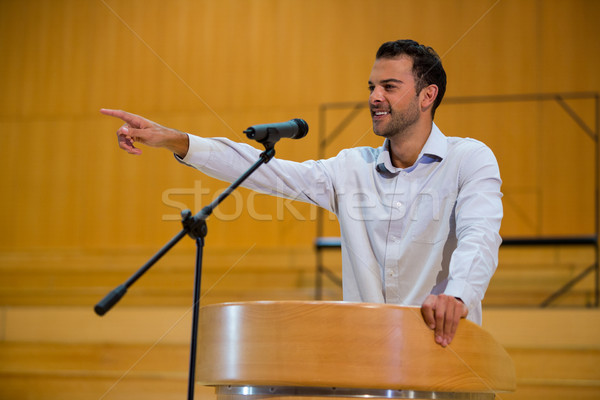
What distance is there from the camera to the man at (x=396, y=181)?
1.56 m

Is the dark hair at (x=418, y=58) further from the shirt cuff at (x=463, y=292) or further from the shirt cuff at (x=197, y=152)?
the shirt cuff at (x=463, y=292)

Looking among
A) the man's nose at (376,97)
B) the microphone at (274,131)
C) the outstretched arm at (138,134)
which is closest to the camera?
the microphone at (274,131)

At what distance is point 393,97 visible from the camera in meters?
1.80

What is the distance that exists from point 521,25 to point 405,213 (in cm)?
282

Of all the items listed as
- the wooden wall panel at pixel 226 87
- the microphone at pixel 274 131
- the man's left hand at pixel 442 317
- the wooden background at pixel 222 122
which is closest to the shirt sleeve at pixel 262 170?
the microphone at pixel 274 131

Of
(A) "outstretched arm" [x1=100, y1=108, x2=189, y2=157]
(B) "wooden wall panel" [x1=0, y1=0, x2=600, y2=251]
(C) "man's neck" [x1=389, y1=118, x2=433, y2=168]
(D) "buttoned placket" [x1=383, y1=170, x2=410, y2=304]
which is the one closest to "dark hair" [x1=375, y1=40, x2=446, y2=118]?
(C) "man's neck" [x1=389, y1=118, x2=433, y2=168]

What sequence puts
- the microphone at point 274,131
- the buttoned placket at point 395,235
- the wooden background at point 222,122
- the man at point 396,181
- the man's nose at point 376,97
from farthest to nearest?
the wooden background at point 222,122 < the man's nose at point 376,97 < the buttoned placket at point 395,235 < the man at point 396,181 < the microphone at point 274,131

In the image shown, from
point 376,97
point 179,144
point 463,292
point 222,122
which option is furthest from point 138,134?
point 222,122

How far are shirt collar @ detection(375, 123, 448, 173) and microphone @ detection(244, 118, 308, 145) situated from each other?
1.58 ft

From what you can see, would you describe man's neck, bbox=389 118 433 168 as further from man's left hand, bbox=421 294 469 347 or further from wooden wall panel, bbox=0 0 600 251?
wooden wall panel, bbox=0 0 600 251

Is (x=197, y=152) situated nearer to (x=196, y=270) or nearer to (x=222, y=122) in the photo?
(x=196, y=270)

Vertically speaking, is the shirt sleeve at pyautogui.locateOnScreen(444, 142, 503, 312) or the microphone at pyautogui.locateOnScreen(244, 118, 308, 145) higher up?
the microphone at pyautogui.locateOnScreen(244, 118, 308, 145)

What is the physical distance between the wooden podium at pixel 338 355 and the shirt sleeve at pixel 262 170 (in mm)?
606

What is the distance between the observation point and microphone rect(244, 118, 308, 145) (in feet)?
4.07
